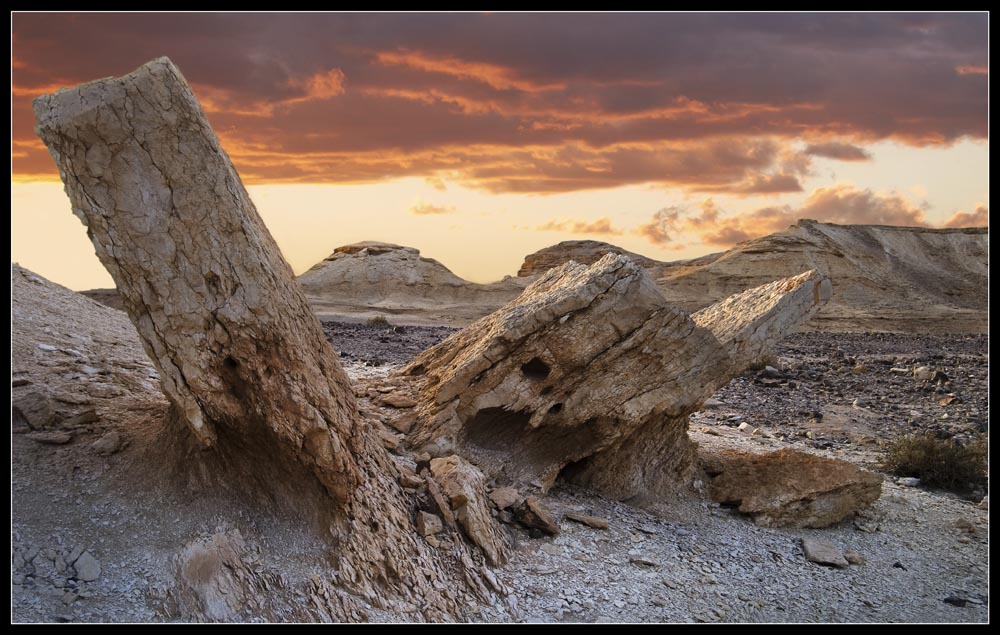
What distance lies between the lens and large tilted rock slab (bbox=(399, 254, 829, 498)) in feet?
23.7

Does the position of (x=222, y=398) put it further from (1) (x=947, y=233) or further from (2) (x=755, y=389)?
(1) (x=947, y=233)

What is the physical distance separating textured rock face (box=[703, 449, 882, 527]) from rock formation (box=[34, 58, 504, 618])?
3.49 meters

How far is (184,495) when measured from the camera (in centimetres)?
529

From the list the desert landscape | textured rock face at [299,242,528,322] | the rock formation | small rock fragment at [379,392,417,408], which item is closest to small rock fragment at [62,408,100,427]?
the desert landscape

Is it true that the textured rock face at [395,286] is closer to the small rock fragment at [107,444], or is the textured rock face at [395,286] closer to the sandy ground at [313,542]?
the sandy ground at [313,542]

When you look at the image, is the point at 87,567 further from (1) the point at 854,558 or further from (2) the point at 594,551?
(1) the point at 854,558

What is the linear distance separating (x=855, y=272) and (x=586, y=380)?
38099 mm

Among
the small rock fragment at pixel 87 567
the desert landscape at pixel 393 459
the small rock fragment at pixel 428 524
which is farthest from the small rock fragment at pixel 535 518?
the small rock fragment at pixel 87 567

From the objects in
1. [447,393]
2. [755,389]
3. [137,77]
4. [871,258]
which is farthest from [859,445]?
[871,258]

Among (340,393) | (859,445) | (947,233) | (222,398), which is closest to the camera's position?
(222,398)

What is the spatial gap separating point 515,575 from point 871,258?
42541 millimetres

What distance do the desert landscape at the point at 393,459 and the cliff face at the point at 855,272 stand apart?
28467mm

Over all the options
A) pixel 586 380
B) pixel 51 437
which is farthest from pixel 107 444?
pixel 586 380

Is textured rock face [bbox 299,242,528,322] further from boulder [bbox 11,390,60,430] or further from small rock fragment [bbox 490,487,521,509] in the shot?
boulder [bbox 11,390,60,430]
